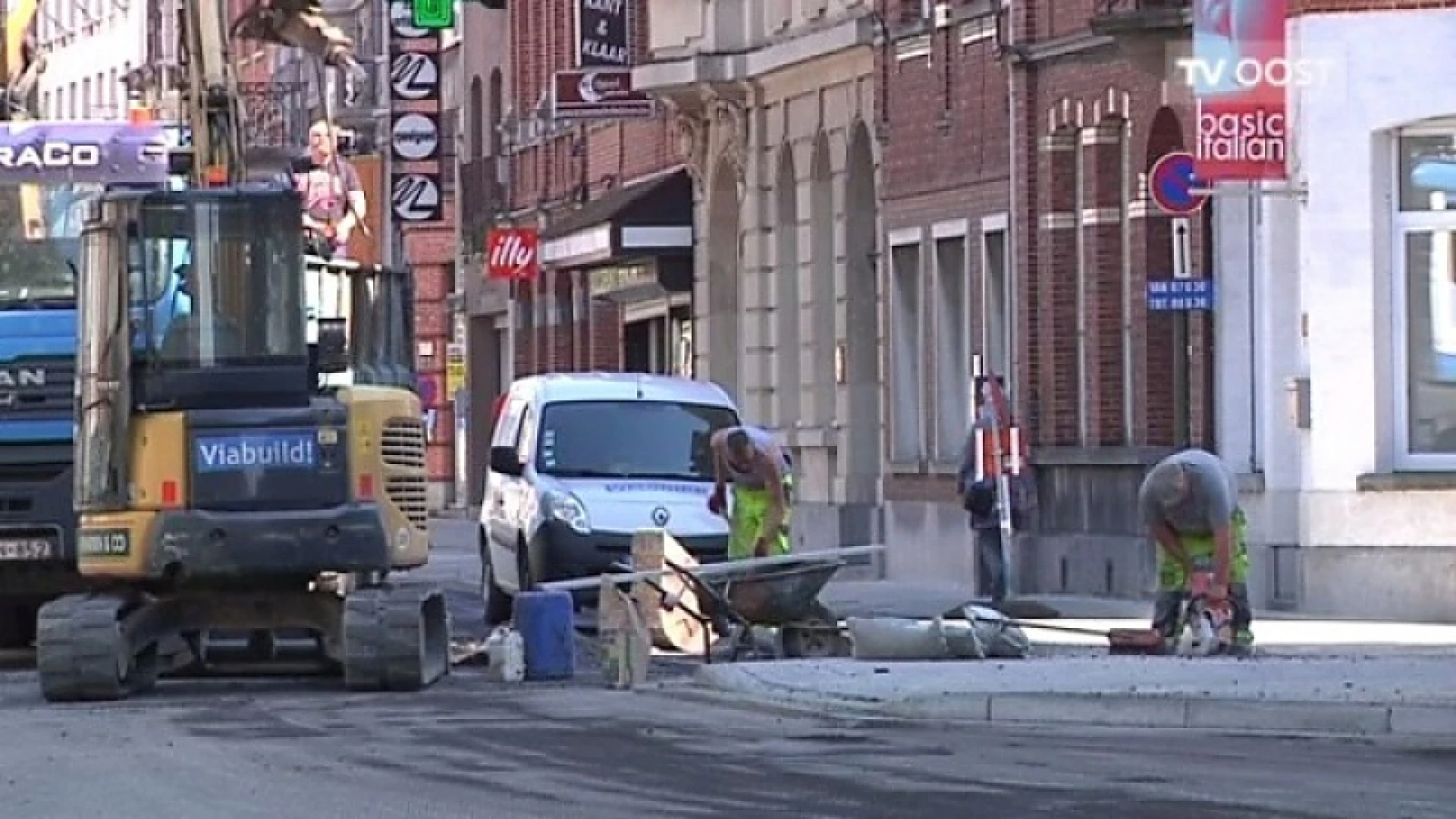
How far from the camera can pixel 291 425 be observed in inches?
960

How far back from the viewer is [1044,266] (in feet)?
121

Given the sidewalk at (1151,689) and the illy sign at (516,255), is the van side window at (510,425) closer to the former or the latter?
the sidewalk at (1151,689)

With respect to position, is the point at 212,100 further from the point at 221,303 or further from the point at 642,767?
the point at 642,767

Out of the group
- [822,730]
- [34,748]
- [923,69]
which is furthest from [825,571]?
[923,69]

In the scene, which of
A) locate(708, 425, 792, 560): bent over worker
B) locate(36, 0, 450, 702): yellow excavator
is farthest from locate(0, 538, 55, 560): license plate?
locate(708, 425, 792, 560): bent over worker

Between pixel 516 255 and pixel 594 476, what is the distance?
2478 cm

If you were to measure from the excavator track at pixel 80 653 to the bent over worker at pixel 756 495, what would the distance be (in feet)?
18.6

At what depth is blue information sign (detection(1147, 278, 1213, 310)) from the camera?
32125mm

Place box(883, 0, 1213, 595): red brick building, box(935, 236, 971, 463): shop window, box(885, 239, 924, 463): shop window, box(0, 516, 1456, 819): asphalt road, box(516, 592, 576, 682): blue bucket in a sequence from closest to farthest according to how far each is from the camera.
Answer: box(0, 516, 1456, 819): asphalt road, box(516, 592, 576, 682): blue bucket, box(883, 0, 1213, 595): red brick building, box(935, 236, 971, 463): shop window, box(885, 239, 924, 463): shop window

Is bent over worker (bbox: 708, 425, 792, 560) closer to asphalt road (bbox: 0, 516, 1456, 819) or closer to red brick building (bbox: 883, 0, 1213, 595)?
asphalt road (bbox: 0, 516, 1456, 819)

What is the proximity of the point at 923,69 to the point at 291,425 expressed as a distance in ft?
57.0

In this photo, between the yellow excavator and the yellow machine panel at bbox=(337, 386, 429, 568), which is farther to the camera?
the yellow machine panel at bbox=(337, 386, 429, 568)

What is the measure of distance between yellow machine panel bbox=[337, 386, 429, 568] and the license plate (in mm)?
3164


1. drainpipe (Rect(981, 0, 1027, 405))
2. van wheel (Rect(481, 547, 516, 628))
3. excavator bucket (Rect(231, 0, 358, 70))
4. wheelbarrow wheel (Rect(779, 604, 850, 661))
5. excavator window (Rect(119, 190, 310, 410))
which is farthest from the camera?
excavator bucket (Rect(231, 0, 358, 70))
